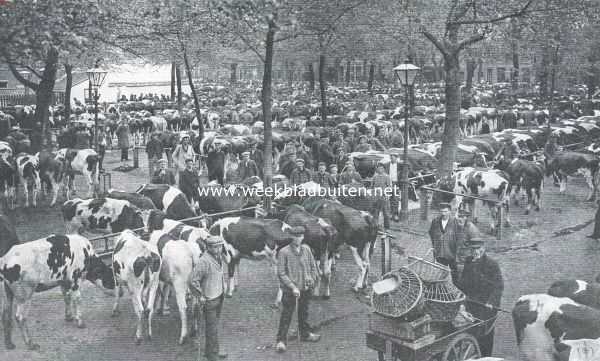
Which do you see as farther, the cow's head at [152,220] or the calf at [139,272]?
the cow's head at [152,220]

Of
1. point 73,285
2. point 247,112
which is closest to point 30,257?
point 73,285

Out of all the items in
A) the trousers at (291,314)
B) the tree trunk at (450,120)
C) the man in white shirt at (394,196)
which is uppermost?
the tree trunk at (450,120)

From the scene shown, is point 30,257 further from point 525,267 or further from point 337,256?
point 525,267

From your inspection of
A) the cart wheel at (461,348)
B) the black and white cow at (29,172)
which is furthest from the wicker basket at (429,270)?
the black and white cow at (29,172)

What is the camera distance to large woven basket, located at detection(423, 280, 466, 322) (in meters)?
7.56

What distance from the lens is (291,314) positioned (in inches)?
357

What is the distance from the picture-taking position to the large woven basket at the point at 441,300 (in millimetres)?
7562

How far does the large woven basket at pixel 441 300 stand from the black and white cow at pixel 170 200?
735 cm

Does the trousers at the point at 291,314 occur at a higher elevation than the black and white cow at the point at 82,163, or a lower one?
lower

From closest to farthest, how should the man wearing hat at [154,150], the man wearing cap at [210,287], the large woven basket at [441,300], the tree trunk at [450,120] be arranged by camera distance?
the large woven basket at [441,300] < the man wearing cap at [210,287] < the tree trunk at [450,120] < the man wearing hat at [154,150]

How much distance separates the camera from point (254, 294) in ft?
38.0

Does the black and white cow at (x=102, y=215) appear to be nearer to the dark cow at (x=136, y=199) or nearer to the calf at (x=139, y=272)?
the dark cow at (x=136, y=199)

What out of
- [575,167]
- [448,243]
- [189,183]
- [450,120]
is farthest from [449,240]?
[575,167]

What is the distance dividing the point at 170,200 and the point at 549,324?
8.75 m
